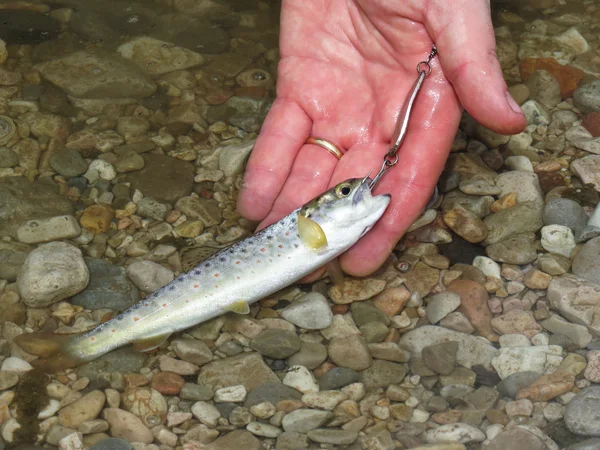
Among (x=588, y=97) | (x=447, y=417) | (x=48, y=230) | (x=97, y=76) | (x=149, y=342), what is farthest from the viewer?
(x=97, y=76)

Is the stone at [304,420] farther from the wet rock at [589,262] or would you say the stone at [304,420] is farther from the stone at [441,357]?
the wet rock at [589,262]

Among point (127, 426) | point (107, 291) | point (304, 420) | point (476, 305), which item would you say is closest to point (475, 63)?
point (476, 305)

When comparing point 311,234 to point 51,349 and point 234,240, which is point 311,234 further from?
point 51,349

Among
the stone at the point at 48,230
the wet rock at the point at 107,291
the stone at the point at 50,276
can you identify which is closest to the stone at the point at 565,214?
the wet rock at the point at 107,291

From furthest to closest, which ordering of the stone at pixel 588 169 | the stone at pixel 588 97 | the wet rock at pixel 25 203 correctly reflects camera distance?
the stone at pixel 588 97 < the stone at pixel 588 169 < the wet rock at pixel 25 203

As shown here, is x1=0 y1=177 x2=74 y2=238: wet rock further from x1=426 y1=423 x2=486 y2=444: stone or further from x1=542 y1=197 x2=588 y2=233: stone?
x1=542 y1=197 x2=588 y2=233: stone
